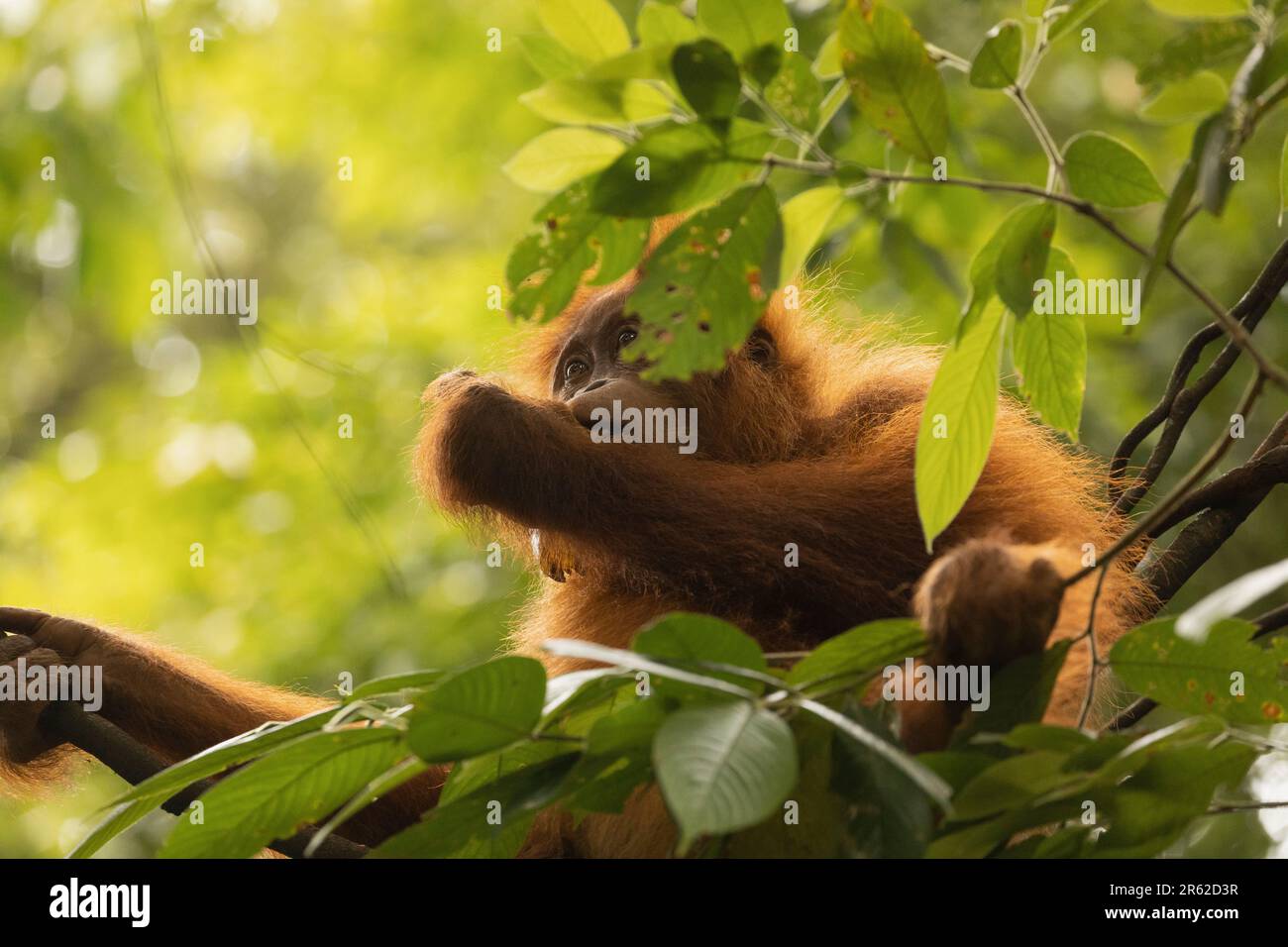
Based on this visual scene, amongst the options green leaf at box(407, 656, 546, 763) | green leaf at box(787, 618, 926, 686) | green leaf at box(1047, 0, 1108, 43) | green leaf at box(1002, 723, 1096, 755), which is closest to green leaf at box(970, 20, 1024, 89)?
green leaf at box(1047, 0, 1108, 43)

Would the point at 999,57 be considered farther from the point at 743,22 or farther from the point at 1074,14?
the point at 743,22

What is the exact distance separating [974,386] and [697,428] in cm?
157

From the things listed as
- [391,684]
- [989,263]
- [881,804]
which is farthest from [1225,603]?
[391,684]

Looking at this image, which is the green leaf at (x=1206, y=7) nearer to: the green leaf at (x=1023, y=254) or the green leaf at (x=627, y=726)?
the green leaf at (x=1023, y=254)

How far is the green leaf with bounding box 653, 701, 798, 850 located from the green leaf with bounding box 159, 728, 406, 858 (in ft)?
1.67

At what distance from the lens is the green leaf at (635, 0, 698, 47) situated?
6.07 ft

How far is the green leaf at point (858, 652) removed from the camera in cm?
163

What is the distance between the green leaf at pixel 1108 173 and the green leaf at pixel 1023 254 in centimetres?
8

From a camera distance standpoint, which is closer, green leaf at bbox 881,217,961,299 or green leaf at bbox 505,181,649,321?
green leaf at bbox 505,181,649,321

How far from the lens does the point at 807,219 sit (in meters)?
1.90

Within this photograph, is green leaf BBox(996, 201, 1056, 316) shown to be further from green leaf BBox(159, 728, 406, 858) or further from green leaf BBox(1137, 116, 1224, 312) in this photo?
green leaf BBox(159, 728, 406, 858)

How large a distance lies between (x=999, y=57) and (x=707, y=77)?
427 mm

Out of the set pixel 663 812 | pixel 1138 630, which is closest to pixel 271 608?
pixel 663 812

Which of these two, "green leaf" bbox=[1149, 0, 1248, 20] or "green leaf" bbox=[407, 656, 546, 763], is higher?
"green leaf" bbox=[1149, 0, 1248, 20]
